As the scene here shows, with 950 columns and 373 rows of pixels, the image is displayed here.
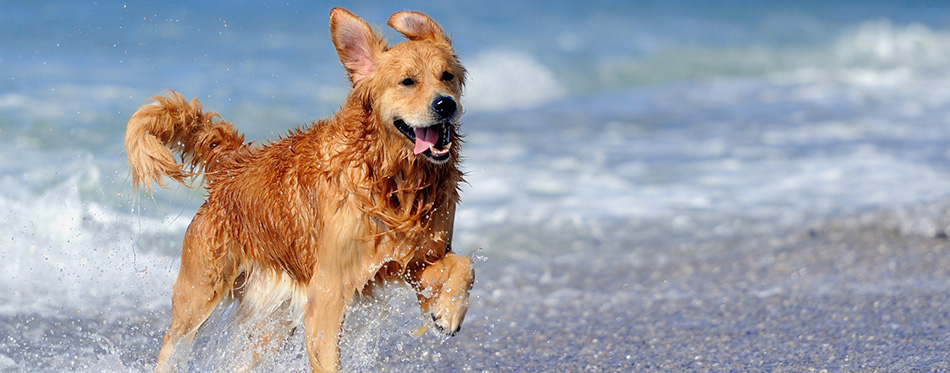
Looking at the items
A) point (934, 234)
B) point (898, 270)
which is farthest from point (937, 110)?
point (898, 270)

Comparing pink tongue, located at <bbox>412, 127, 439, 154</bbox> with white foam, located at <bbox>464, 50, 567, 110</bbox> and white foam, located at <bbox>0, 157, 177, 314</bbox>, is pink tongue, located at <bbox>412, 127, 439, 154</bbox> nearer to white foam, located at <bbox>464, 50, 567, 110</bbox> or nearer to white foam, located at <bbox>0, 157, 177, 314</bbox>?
white foam, located at <bbox>0, 157, 177, 314</bbox>

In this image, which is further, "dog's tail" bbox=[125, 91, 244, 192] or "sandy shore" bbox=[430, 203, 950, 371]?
"sandy shore" bbox=[430, 203, 950, 371]

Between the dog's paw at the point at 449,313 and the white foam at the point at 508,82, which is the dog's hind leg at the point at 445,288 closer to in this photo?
the dog's paw at the point at 449,313

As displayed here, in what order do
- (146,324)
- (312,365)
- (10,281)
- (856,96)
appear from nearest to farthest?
(312,365)
(146,324)
(10,281)
(856,96)

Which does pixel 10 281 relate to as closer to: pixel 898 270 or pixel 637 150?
pixel 898 270

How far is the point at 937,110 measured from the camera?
13.3 metres

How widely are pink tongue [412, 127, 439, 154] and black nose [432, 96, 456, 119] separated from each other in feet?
0.41

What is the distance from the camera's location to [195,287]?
4.61m

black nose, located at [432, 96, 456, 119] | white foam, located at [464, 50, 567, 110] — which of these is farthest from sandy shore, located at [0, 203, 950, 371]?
white foam, located at [464, 50, 567, 110]

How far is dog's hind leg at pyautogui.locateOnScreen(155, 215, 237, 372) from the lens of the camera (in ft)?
15.0

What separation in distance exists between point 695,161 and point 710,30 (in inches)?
448

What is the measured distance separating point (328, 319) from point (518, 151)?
22.8ft

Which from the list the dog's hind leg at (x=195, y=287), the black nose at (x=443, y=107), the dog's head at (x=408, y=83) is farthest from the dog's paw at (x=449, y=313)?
the dog's hind leg at (x=195, y=287)

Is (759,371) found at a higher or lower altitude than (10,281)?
higher
